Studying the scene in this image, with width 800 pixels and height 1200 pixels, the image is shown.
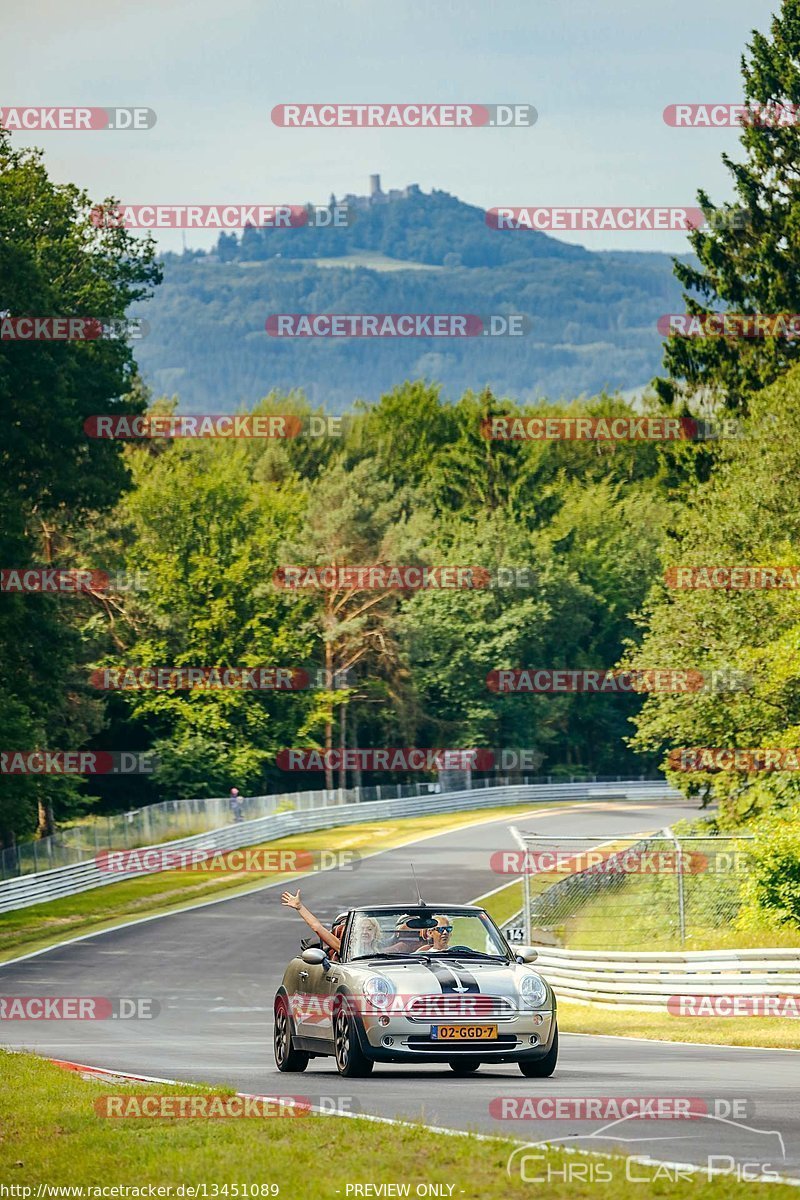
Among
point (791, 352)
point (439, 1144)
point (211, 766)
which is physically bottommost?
point (211, 766)

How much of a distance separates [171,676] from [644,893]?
3868 cm

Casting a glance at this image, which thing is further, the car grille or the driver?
the driver

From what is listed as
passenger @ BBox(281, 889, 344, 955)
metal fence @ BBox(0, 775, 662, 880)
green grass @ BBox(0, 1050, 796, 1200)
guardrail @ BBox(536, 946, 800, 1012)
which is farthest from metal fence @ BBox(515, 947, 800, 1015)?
metal fence @ BBox(0, 775, 662, 880)

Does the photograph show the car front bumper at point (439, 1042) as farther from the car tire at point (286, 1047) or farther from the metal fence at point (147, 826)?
the metal fence at point (147, 826)

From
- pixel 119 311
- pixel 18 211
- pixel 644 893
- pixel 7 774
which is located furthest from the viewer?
pixel 119 311

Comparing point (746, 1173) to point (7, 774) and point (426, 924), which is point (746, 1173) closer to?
point (426, 924)

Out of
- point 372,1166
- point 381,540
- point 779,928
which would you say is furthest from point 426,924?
point 381,540

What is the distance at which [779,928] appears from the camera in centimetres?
2856

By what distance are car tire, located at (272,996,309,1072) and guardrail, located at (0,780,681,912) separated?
28.2 meters

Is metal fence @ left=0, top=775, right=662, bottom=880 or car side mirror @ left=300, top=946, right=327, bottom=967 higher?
car side mirror @ left=300, top=946, right=327, bottom=967

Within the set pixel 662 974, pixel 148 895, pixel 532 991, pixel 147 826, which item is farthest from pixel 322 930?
pixel 147 826

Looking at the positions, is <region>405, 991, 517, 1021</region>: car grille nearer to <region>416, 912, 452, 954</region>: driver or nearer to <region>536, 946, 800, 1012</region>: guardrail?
<region>416, 912, 452, 954</region>: driver

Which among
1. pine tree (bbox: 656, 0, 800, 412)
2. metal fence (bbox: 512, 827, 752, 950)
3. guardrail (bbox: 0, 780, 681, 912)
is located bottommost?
guardrail (bbox: 0, 780, 681, 912)

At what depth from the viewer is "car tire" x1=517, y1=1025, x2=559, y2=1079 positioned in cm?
1455
